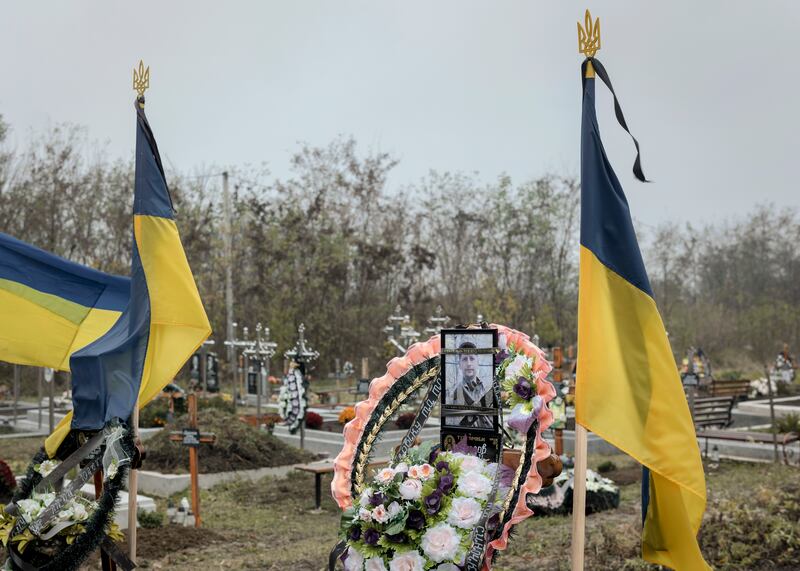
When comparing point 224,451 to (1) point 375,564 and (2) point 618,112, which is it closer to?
(1) point 375,564

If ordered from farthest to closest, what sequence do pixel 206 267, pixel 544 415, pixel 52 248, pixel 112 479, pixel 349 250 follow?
pixel 349 250, pixel 206 267, pixel 52 248, pixel 112 479, pixel 544 415

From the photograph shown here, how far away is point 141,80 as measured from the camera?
21.8 ft

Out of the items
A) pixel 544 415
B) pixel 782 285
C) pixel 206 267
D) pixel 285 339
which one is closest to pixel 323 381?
pixel 285 339

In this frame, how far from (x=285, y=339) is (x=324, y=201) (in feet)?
27.1

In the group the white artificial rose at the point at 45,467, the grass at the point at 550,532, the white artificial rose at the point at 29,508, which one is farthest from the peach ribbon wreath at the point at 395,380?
the white artificial rose at the point at 45,467

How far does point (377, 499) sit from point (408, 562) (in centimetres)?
38

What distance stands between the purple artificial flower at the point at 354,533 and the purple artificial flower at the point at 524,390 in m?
1.20

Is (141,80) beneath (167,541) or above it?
A: above

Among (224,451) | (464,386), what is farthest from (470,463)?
(224,451)

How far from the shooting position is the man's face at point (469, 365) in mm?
5180

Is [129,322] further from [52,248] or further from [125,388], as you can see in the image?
[52,248]

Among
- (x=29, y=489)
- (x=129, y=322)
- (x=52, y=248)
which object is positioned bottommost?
(x=29, y=489)

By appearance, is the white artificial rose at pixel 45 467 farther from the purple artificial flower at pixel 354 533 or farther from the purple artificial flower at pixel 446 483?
the purple artificial flower at pixel 446 483

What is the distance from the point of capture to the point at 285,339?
3131cm
